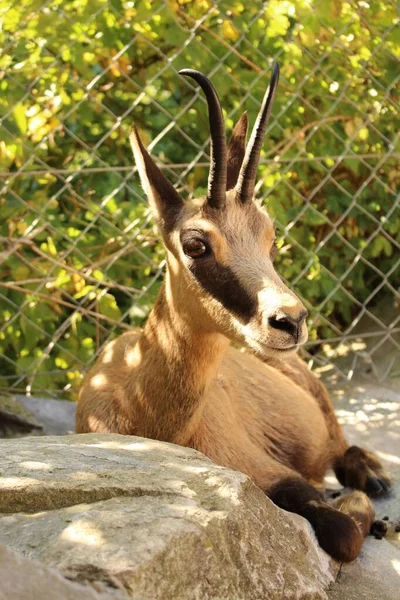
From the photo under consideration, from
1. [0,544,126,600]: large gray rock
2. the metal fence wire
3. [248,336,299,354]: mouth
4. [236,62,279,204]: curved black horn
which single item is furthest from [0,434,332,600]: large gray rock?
the metal fence wire

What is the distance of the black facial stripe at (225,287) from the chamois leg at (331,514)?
2.37ft

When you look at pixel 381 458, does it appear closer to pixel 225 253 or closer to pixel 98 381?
pixel 98 381

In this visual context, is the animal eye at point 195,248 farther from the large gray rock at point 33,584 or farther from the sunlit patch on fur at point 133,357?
the large gray rock at point 33,584

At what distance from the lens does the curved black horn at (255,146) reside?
3439 mm

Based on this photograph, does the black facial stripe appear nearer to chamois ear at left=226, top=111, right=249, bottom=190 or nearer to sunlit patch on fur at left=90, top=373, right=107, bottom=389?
chamois ear at left=226, top=111, right=249, bottom=190

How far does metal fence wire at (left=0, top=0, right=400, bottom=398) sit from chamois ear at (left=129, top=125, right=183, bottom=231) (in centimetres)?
120

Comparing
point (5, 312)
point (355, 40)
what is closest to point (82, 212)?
point (5, 312)

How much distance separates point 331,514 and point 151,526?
1.18m

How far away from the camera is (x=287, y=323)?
10.1ft

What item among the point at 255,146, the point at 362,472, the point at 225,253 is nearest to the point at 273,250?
the point at 225,253

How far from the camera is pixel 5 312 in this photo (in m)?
5.07

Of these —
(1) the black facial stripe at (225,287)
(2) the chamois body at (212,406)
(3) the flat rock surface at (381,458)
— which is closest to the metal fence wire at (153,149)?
(3) the flat rock surface at (381,458)

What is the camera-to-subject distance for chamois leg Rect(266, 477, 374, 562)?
10.2ft

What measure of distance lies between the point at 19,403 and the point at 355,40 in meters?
2.94
